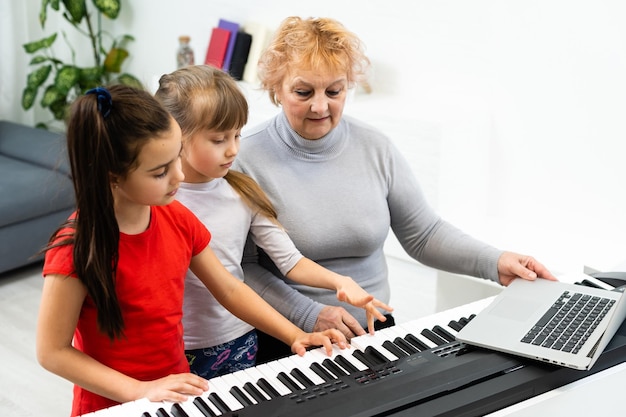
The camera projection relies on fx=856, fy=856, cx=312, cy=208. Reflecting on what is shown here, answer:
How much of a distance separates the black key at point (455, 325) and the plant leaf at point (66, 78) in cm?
349

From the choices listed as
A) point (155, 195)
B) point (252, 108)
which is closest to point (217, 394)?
point (155, 195)

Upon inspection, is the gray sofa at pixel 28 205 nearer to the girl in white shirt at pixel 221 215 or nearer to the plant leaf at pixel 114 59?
the plant leaf at pixel 114 59

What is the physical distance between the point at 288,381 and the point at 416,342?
11.5 inches

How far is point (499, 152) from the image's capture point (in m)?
3.37

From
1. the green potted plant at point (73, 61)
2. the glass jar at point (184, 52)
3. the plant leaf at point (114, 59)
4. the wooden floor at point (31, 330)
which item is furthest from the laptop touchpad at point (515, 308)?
the plant leaf at point (114, 59)

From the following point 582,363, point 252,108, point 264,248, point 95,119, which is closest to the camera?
point 95,119

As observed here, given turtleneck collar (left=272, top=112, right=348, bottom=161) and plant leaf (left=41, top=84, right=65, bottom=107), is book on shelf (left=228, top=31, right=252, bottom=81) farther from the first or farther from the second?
turtleneck collar (left=272, top=112, right=348, bottom=161)

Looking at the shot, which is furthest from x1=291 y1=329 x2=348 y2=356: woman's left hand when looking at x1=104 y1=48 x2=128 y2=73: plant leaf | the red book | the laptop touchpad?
x1=104 y1=48 x2=128 y2=73: plant leaf

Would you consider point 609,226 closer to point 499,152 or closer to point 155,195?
point 499,152

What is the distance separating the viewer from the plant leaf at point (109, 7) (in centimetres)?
476

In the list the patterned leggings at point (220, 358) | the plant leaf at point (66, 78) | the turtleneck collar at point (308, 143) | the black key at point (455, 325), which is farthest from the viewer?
the plant leaf at point (66, 78)

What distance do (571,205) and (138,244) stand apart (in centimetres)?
209

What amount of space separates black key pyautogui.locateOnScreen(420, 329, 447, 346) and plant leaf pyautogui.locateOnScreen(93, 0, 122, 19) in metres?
3.58

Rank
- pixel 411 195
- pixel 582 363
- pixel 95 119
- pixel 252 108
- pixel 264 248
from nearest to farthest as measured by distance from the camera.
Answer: pixel 95 119 → pixel 582 363 → pixel 264 248 → pixel 411 195 → pixel 252 108
